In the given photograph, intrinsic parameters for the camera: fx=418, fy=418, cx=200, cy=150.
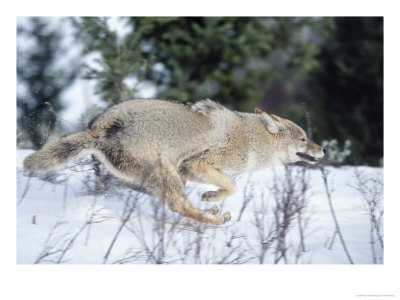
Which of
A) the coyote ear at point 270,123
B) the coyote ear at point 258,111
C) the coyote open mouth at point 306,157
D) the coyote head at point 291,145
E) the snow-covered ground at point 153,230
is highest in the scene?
the coyote ear at point 258,111

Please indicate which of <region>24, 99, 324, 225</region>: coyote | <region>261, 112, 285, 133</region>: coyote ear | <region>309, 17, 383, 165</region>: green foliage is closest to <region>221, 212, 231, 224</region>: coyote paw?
<region>24, 99, 324, 225</region>: coyote

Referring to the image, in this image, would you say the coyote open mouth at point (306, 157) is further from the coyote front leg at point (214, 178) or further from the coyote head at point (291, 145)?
the coyote front leg at point (214, 178)

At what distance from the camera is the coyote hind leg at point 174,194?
456 cm

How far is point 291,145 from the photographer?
220 inches

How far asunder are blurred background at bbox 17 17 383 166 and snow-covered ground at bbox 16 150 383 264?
878 millimetres

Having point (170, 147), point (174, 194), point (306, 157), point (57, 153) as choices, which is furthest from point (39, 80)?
point (306, 157)

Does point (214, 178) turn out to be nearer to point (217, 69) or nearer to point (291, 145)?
point (291, 145)

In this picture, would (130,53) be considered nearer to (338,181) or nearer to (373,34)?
(338,181)

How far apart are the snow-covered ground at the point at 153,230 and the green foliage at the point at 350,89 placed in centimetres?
476

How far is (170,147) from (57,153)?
1201 millimetres

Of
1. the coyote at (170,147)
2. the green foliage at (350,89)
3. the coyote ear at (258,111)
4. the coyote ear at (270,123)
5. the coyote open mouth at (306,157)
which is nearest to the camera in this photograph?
the coyote at (170,147)

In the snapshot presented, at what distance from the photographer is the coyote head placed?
5.51 m

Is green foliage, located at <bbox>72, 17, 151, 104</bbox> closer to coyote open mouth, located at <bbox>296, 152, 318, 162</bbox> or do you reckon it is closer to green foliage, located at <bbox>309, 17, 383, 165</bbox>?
coyote open mouth, located at <bbox>296, 152, 318, 162</bbox>

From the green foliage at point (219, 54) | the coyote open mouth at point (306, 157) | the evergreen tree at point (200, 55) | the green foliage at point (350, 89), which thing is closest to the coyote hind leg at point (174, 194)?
the coyote open mouth at point (306, 157)
